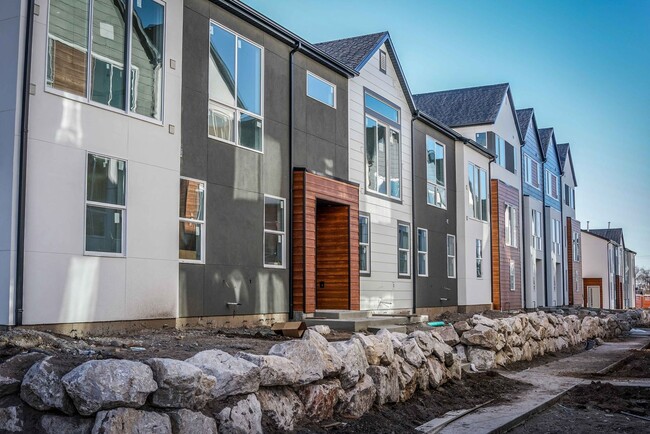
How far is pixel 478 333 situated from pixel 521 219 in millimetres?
22394

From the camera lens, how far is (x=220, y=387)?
5914 millimetres

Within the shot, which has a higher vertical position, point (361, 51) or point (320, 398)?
point (361, 51)

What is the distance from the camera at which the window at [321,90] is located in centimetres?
1730

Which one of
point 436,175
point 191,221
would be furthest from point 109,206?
point 436,175

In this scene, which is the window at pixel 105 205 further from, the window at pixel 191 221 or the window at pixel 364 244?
the window at pixel 364 244

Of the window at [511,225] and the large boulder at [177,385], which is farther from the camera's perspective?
the window at [511,225]

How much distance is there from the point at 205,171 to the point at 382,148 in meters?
8.41

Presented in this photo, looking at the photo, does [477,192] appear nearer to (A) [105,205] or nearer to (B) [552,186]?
(B) [552,186]

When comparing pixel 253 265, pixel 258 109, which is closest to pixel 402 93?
pixel 258 109

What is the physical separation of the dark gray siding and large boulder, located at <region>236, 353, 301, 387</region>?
52.6 ft

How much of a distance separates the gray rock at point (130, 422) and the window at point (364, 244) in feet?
46.1

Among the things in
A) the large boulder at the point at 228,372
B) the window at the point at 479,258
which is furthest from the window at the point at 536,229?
the large boulder at the point at 228,372

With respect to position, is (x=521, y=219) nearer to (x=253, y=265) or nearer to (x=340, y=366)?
(x=253, y=265)

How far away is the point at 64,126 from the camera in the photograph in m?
10.6
